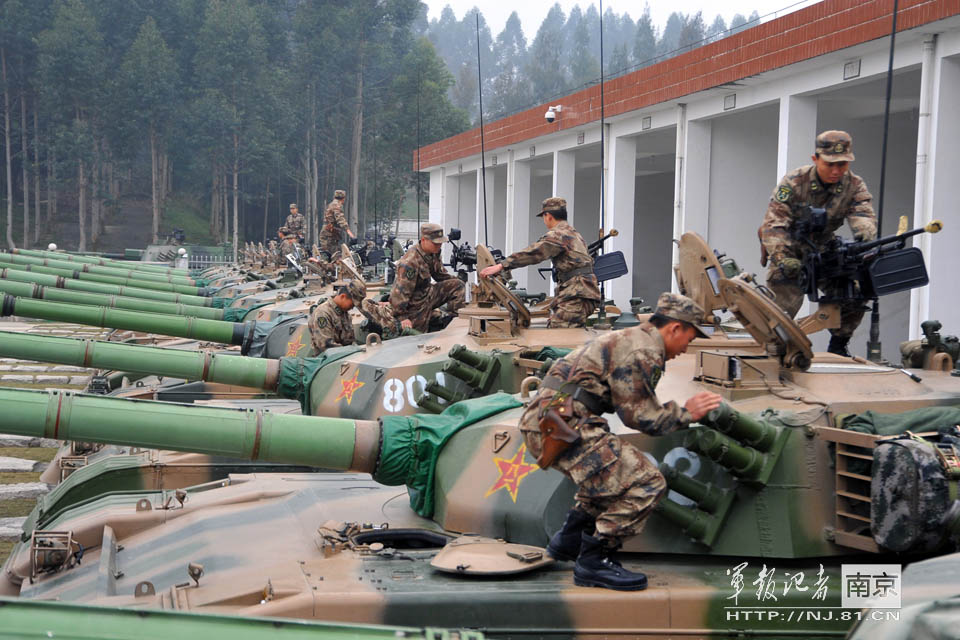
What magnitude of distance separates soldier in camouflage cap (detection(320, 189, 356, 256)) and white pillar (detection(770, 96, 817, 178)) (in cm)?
1093

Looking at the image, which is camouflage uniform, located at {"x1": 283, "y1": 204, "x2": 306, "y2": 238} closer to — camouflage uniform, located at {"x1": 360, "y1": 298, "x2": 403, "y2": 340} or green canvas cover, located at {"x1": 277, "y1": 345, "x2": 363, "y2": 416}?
camouflage uniform, located at {"x1": 360, "y1": 298, "x2": 403, "y2": 340}

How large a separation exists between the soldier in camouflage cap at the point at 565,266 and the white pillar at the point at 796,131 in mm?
7302

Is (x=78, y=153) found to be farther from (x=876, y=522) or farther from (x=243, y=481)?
(x=876, y=522)

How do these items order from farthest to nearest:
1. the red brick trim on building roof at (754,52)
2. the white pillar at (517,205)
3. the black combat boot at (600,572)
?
the white pillar at (517,205)
the red brick trim on building roof at (754,52)
the black combat boot at (600,572)

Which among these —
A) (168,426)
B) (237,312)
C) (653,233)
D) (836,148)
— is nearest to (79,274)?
(237,312)

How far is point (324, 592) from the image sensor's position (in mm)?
5250

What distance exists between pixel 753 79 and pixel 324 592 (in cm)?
1434

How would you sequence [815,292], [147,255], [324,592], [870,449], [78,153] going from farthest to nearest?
[78,153] → [147,255] → [815,292] → [870,449] → [324,592]

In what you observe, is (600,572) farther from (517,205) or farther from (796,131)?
(517,205)

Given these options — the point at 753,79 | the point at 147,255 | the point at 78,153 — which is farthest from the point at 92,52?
the point at 753,79

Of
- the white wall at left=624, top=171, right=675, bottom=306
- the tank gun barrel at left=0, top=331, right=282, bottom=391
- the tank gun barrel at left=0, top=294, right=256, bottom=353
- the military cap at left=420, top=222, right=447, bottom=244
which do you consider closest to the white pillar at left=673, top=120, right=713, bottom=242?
the military cap at left=420, top=222, right=447, bottom=244

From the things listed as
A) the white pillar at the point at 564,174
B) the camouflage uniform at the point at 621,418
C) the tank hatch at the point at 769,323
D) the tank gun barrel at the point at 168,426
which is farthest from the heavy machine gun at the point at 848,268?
the white pillar at the point at 564,174

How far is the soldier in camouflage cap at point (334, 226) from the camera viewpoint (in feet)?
81.6

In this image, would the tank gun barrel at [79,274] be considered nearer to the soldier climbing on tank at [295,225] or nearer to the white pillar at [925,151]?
the white pillar at [925,151]
